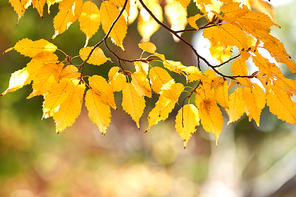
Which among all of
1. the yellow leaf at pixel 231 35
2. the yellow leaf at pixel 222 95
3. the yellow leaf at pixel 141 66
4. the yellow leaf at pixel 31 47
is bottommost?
the yellow leaf at pixel 222 95

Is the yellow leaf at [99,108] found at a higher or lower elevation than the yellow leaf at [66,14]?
lower

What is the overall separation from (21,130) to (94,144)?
51.0 inches

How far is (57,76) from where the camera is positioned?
51 cm

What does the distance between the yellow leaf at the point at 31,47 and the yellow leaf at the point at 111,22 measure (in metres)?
0.13

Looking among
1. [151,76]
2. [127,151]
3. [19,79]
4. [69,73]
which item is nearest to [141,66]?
[151,76]

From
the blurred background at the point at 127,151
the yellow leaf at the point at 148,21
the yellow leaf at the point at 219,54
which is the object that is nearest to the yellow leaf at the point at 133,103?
the yellow leaf at the point at 219,54

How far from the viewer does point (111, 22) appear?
1.84 ft

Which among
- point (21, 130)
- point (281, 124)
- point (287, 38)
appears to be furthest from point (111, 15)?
point (287, 38)

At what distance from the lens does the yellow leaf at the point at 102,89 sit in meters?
0.54

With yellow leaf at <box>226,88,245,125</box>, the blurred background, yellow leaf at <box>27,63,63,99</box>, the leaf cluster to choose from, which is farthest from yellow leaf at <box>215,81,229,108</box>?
the blurred background

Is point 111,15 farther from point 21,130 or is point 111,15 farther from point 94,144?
point 94,144

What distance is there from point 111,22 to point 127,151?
3.99 m

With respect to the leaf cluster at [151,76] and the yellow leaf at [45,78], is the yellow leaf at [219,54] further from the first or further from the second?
the yellow leaf at [45,78]

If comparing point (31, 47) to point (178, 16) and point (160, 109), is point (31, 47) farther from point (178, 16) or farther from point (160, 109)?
point (178, 16)
